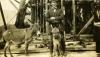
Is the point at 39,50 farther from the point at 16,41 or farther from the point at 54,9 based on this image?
the point at 54,9

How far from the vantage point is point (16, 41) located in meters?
6.12

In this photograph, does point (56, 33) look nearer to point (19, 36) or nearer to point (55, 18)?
point (55, 18)

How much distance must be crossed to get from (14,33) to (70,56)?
160cm

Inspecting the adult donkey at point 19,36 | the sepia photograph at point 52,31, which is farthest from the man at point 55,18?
the adult donkey at point 19,36

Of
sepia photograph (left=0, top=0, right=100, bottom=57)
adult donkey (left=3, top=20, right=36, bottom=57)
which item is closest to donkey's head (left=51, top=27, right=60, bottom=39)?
sepia photograph (left=0, top=0, right=100, bottom=57)

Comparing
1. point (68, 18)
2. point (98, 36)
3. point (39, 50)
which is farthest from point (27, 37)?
point (68, 18)

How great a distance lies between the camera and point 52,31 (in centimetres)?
560

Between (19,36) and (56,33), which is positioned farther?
(19,36)

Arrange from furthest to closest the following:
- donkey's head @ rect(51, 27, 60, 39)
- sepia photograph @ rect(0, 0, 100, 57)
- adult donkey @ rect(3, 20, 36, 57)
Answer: adult donkey @ rect(3, 20, 36, 57) → sepia photograph @ rect(0, 0, 100, 57) → donkey's head @ rect(51, 27, 60, 39)

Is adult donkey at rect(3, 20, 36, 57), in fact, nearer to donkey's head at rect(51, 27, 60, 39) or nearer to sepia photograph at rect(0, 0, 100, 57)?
sepia photograph at rect(0, 0, 100, 57)

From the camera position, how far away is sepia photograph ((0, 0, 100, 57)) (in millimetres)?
5781

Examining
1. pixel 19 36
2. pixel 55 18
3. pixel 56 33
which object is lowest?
pixel 19 36

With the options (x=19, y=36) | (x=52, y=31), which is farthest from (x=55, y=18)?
(x=19, y=36)

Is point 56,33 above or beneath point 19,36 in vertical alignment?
above
